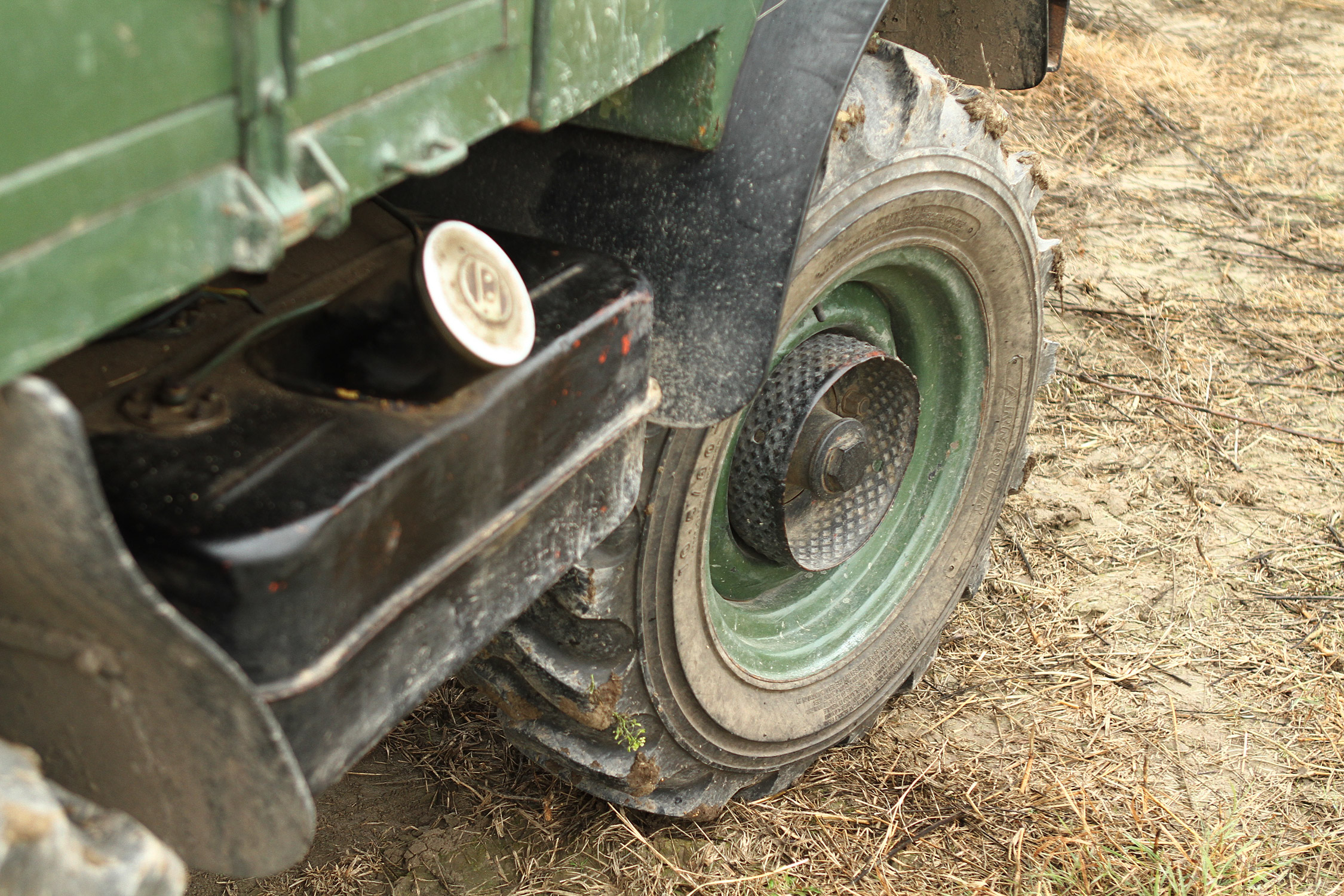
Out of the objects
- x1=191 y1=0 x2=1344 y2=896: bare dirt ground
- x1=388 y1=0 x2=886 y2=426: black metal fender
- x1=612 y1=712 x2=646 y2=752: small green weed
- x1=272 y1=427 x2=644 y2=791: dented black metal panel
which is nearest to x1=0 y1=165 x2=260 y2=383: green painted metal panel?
x1=272 y1=427 x2=644 y2=791: dented black metal panel

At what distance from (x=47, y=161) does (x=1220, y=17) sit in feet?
25.8

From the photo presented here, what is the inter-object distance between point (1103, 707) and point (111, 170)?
2.35 meters

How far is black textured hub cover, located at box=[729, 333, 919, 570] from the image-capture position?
6.48 ft

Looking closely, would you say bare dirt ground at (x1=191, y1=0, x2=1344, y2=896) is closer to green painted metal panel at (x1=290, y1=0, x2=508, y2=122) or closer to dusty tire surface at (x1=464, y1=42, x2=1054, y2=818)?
dusty tire surface at (x1=464, y1=42, x2=1054, y2=818)

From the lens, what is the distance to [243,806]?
3.54 feet

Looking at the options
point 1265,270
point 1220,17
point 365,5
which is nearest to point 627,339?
point 365,5

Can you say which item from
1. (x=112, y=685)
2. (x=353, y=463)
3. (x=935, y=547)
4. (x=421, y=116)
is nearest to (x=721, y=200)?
(x=421, y=116)

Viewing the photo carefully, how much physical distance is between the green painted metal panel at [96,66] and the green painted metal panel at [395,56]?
0.08 m

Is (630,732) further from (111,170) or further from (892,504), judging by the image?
(111,170)

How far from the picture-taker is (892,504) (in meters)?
2.35

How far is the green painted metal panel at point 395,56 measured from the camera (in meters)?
0.96

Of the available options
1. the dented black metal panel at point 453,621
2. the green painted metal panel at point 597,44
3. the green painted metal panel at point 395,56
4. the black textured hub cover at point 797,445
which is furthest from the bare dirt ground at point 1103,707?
the green painted metal panel at point 395,56

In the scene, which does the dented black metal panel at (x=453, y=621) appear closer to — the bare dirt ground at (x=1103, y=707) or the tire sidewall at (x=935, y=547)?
the tire sidewall at (x=935, y=547)

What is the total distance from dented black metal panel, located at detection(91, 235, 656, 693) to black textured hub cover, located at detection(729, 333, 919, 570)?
0.60 metres
